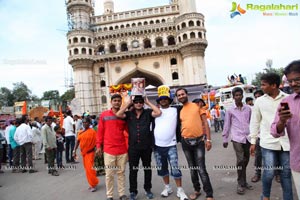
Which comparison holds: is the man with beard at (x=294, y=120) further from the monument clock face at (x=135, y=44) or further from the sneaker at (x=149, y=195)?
the monument clock face at (x=135, y=44)

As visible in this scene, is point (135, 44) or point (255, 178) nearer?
point (255, 178)

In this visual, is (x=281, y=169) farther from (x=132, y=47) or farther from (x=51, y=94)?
(x=51, y=94)

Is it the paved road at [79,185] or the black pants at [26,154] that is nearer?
the paved road at [79,185]

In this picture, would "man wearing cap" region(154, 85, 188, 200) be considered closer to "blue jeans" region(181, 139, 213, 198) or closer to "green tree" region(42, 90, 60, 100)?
"blue jeans" region(181, 139, 213, 198)

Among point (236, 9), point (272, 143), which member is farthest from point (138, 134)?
point (236, 9)

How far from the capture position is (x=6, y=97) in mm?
60406

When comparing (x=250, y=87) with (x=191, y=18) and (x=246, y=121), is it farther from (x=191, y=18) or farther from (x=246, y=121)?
(x=246, y=121)

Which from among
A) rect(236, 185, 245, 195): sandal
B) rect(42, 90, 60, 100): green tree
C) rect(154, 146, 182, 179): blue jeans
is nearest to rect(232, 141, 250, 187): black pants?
rect(236, 185, 245, 195): sandal

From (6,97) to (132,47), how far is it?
44.3m

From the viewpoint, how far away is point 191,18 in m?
29.9

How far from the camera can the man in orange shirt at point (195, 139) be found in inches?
133

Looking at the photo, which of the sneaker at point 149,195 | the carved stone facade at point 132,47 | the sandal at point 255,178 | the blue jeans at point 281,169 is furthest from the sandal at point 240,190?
the carved stone facade at point 132,47

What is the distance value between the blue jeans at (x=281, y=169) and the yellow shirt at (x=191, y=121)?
91 centimetres

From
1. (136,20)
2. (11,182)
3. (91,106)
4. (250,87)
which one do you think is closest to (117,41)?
(136,20)
